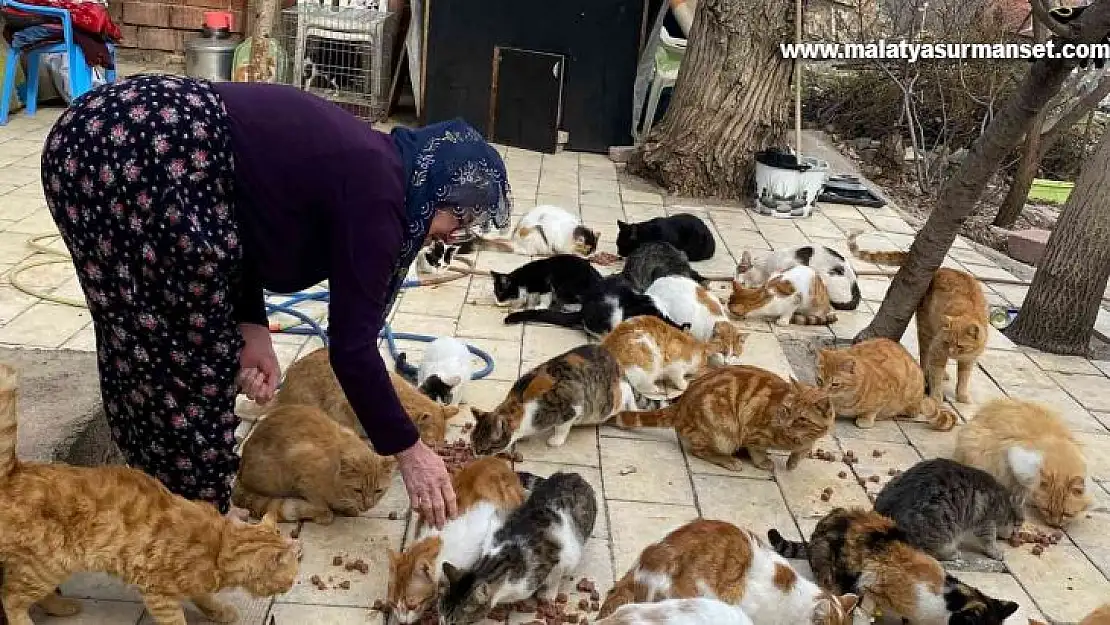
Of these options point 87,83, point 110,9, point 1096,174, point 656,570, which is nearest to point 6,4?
point 87,83

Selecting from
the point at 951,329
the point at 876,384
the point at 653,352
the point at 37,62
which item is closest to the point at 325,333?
the point at 653,352

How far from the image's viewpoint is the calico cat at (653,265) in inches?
237

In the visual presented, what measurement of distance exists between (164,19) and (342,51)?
2.02 m

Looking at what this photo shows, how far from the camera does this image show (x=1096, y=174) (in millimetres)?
6395

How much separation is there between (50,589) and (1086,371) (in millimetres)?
5771

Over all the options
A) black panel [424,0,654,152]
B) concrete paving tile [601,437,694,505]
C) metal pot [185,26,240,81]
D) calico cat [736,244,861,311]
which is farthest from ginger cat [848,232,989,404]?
metal pot [185,26,240,81]

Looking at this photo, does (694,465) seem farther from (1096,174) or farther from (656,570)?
(1096,174)

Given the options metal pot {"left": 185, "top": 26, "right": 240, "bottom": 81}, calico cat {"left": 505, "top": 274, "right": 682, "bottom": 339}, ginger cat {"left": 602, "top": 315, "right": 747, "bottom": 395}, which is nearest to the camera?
ginger cat {"left": 602, "top": 315, "right": 747, "bottom": 395}

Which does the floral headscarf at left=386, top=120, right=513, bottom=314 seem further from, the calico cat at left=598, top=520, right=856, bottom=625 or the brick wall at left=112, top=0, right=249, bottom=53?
the brick wall at left=112, top=0, right=249, bottom=53

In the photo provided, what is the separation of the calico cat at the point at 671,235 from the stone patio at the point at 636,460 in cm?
19

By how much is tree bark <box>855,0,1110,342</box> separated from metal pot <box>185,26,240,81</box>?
6.92 m

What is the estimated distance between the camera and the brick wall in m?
10.1

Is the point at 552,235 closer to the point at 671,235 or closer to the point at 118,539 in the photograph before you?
the point at 671,235

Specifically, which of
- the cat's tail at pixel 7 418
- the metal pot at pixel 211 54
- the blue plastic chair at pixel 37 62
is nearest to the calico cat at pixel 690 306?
the cat's tail at pixel 7 418
